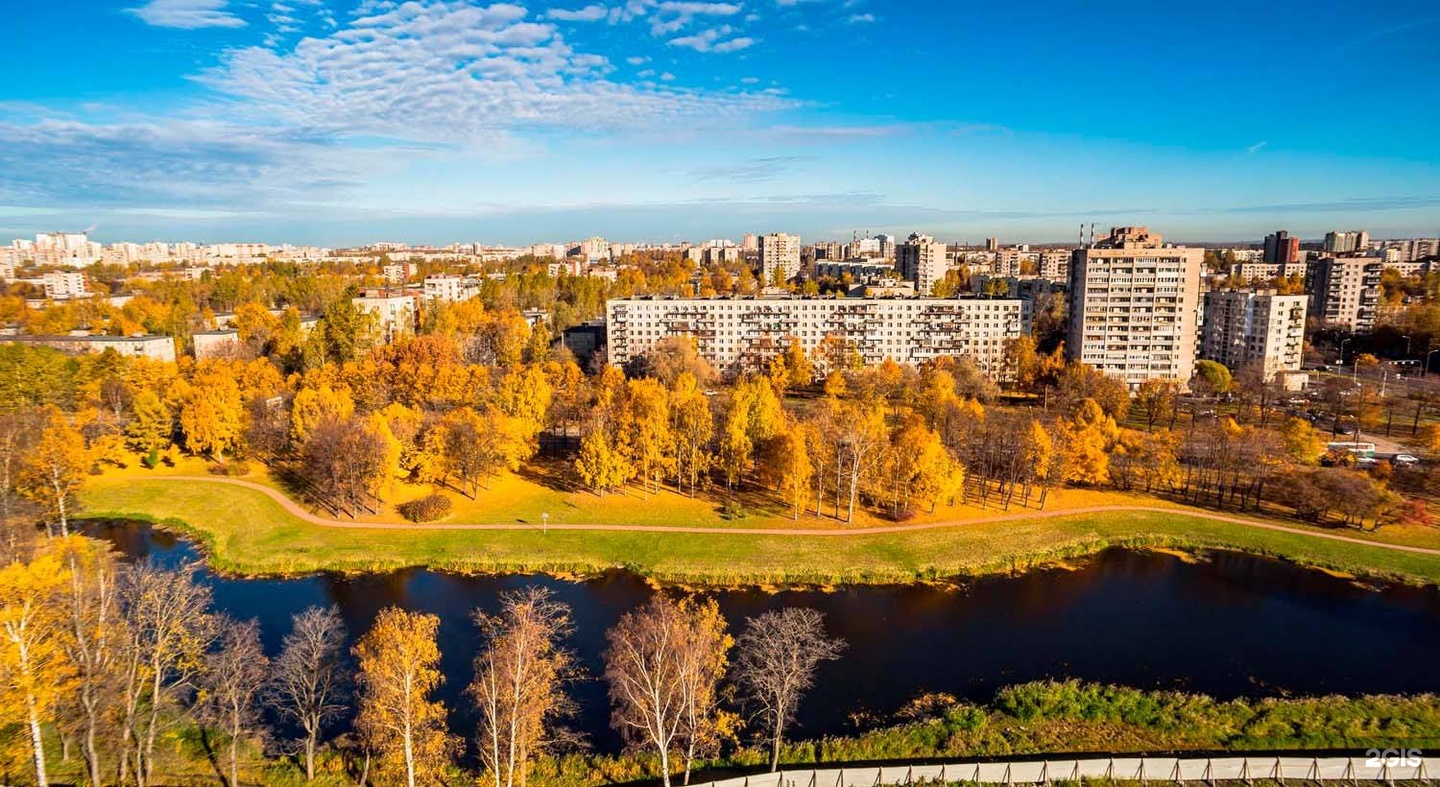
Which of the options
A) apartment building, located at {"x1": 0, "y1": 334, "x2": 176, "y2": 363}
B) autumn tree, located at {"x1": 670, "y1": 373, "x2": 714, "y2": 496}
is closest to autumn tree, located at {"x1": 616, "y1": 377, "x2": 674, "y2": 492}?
autumn tree, located at {"x1": 670, "y1": 373, "x2": 714, "y2": 496}

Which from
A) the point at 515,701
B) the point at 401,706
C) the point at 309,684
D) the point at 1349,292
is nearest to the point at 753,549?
the point at 515,701

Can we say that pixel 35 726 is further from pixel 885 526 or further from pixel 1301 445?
pixel 1301 445

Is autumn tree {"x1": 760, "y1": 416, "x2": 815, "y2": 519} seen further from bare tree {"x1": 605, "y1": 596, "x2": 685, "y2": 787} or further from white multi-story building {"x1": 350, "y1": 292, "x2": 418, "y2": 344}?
white multi-story building {"x1": 350, "y1": 292, "x2": 418, "y2": 344}

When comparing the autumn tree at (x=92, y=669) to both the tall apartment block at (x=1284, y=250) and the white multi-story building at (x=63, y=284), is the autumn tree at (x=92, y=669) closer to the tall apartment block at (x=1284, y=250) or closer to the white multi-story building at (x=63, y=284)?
the white multi-story building at (x=63, y=284)

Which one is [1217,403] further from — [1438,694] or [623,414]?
[623,414]

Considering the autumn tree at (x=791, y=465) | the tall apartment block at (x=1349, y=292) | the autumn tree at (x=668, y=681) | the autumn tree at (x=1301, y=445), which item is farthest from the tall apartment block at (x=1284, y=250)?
the autumn tree at (x=668, y=681)
